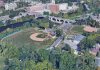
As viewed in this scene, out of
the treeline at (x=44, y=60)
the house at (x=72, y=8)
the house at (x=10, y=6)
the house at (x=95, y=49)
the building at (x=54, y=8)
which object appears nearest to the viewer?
the treeline at (x=44, y=60)

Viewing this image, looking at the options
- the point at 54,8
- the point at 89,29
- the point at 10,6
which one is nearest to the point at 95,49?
the point at 89,29

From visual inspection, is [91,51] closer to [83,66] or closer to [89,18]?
[83,66]

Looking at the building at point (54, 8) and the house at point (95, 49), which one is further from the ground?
the building at point (54, 8)

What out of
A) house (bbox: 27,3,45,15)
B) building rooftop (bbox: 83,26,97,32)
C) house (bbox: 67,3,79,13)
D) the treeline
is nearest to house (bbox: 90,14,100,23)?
building rooftop (bbox: 83,26,97,32)

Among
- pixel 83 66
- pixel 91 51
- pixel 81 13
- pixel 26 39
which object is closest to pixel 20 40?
pixel 26 39

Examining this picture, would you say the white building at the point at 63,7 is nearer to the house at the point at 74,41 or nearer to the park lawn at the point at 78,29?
the park lawn at the point at 78,29

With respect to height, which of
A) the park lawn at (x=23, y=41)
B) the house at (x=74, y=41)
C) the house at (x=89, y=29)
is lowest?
the park lawn at (x=23, y=41)

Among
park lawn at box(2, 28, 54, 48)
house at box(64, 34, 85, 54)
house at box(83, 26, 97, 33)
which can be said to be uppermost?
house at box(83, 26, 97, 33)

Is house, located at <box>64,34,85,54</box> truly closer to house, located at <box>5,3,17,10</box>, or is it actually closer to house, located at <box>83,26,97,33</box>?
house, located at <box>83,26,97,33</box>

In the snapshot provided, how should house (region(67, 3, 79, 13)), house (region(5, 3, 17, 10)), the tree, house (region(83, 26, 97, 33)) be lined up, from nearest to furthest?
the tree
house (region(83, 26, 97, 33))
house (region(67, 3, 79, 13))
house (region(5, 3, 17, 10))

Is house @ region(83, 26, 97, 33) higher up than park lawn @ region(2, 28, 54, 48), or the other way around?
house @ region(83, 26, 97, 33)

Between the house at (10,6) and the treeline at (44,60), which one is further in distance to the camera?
the house at (10,6)

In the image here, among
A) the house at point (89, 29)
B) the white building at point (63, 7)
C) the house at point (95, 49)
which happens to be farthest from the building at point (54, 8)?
the house at point (95, 49)
